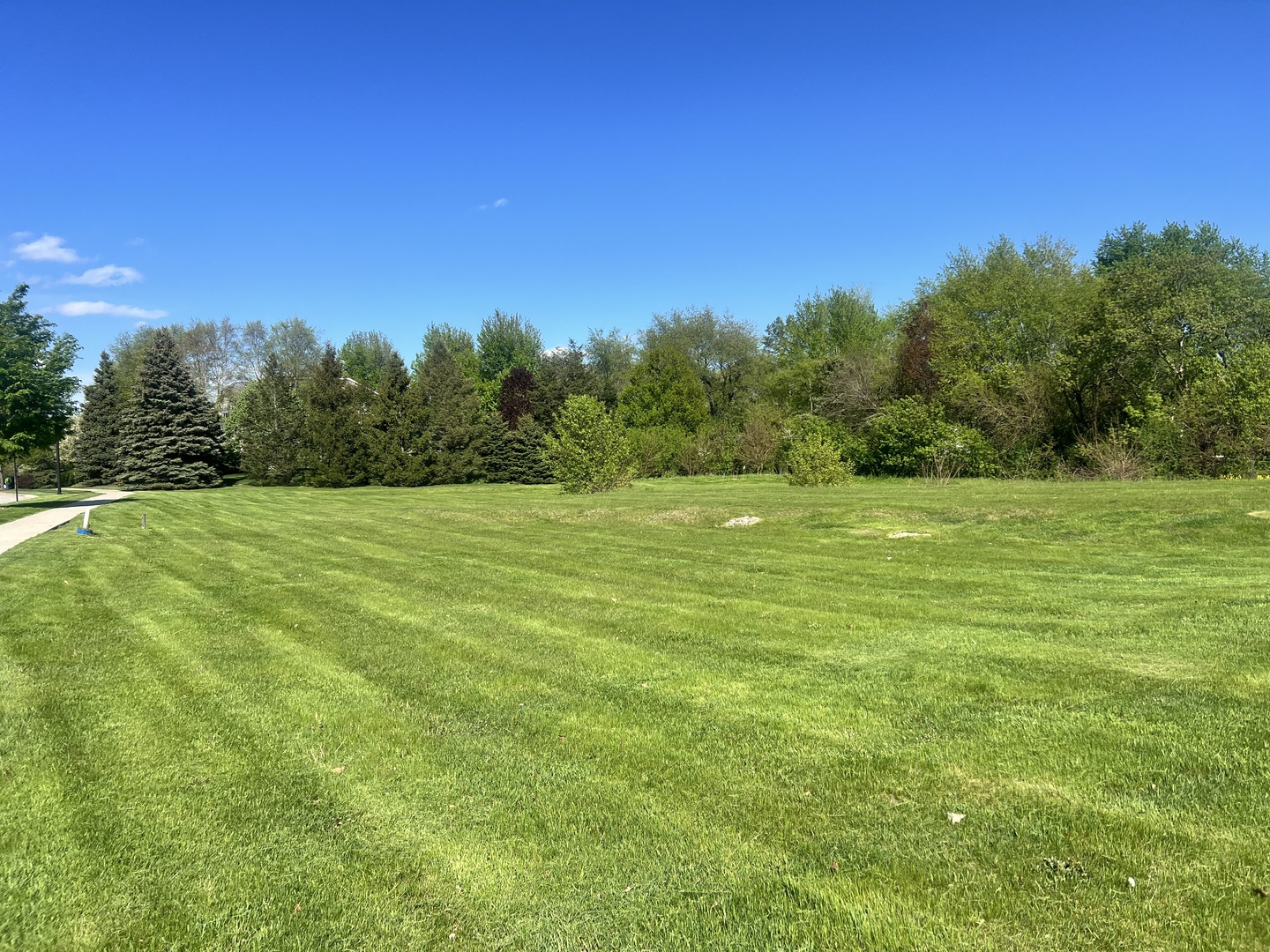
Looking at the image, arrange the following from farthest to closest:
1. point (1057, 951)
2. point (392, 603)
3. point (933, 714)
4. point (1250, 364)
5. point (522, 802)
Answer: point (1250, 364)
point (392, 603)
point (933, 714)
point (522, 802)
point (1057, 951)

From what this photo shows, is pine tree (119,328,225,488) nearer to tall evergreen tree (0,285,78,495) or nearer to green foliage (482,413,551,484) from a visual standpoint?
green foliage (482,413,551,484)

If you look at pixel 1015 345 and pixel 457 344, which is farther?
pixel 457 344

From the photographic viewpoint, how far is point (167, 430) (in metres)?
40.8

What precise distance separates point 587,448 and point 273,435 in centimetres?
2794

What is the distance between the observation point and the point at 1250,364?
2212 cm

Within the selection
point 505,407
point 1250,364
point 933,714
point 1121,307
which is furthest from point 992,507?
point 505,407

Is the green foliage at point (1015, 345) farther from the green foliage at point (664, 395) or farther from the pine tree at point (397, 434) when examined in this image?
the pine tree at point (397, 434)

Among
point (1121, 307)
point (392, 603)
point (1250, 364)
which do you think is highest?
point (1121, 307)

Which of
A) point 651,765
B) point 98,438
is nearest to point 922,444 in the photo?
point 651,765

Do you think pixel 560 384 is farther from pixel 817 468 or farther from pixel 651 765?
pixel 651 765

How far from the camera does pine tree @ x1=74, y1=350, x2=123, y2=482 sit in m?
48.3

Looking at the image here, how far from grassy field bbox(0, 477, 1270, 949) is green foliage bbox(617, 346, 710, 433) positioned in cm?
4289

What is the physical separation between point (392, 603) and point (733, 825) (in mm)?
5815

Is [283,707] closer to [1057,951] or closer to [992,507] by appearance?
[1057,951]
